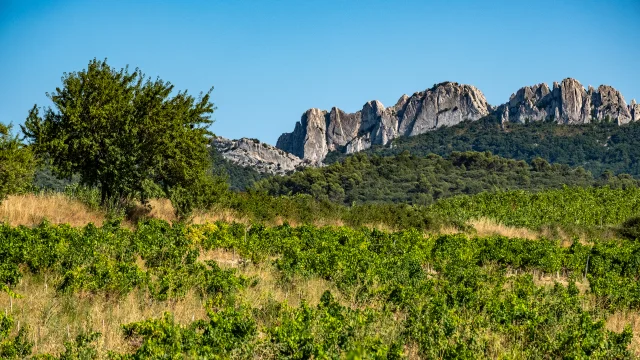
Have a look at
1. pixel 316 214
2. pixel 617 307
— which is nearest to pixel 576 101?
pixel 316 214

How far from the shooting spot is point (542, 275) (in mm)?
16281

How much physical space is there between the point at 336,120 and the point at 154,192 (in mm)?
162279

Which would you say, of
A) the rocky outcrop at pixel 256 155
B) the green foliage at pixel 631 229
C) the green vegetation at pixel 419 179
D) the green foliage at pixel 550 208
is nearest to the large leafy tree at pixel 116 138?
the green foliage at pixel 550 208

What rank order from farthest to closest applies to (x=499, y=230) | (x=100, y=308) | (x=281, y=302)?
(x=499, y=230) < (x=281, y=302) < (x=100, y=308)

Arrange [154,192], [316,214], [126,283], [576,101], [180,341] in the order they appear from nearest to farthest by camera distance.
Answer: [180,341] → [126,283] → [154,192] → [316,214] → [576,101]

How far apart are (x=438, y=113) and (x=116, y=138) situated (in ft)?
485

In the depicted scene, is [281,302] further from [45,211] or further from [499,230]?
[499,230]

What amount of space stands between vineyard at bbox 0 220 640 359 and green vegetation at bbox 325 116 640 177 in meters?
107

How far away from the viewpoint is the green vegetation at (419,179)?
73875 mm

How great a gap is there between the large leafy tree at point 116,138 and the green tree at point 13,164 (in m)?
1.39

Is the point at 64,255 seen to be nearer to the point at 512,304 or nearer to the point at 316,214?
the point at 512,304

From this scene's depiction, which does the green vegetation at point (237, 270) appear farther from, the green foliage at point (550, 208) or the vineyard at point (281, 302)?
the green foliage at point (550, 208)

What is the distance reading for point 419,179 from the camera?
7912 centimetres

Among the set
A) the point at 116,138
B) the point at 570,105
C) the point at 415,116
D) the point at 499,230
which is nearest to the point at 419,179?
the point at 499,230
